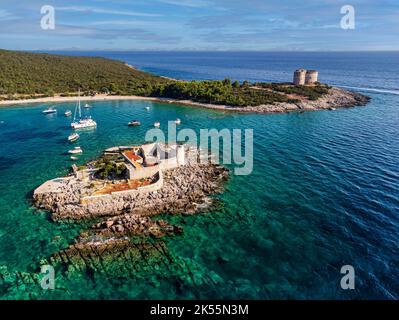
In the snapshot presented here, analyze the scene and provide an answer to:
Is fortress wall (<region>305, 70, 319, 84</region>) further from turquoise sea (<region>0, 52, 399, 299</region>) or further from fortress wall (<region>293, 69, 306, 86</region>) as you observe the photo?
turquoise sea (<region>0, 52, 399, 299</region>)

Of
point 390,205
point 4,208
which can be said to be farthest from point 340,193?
point 4,208

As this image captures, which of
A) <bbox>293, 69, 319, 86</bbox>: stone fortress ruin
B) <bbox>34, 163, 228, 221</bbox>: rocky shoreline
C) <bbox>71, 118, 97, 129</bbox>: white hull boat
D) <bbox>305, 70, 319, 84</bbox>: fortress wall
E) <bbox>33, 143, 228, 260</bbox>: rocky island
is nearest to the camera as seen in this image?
<bbox>33, 143, 228, 260</bbox>: rocky island

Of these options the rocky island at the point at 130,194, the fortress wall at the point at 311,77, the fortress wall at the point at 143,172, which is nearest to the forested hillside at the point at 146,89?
the fortress wall at the point at 311,77

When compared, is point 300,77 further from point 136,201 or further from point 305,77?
point 136,201

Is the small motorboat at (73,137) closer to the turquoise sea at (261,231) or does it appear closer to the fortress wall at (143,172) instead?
the turquoise sea at (261,231)

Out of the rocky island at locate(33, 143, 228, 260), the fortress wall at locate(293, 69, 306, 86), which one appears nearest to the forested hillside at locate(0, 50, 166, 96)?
the fortress wall at locate(293, 69, 306, 86)

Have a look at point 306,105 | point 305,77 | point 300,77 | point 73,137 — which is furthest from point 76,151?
point 305,77

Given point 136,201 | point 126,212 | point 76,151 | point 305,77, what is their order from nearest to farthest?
point 126,212 → point 136,201 → point 76,151 → point 305,77
